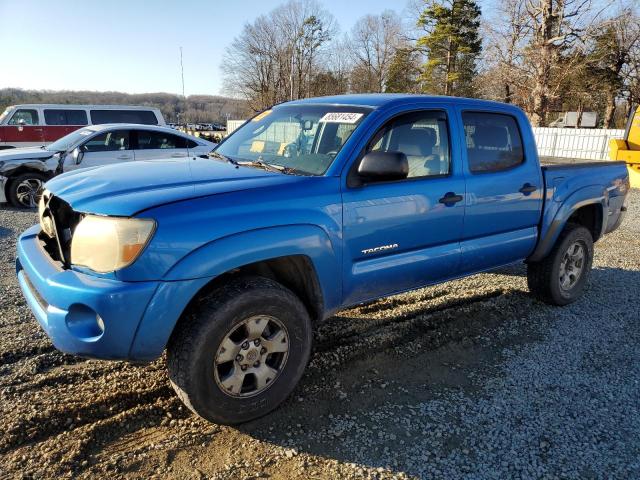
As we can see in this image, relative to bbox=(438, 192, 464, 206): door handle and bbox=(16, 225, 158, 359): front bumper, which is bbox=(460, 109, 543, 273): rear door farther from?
bbox=(16, 225, 158, 359): front bumper

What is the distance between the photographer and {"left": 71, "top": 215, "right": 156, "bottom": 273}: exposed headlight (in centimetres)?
232

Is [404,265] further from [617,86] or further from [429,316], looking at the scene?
[617,86]

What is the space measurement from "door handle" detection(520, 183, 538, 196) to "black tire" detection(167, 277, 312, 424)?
237 centimetres

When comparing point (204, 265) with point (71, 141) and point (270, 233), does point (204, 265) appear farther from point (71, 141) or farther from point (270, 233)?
point (71, 141)

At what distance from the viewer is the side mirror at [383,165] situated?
9.53 ft

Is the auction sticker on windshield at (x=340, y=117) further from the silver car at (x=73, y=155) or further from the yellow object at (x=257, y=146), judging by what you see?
the silver car at (x=73, y=155)

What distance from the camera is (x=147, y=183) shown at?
2.72m

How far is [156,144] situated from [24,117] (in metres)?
8.00

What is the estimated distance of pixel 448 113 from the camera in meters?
3.71

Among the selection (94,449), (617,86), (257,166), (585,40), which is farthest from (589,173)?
(617,86)

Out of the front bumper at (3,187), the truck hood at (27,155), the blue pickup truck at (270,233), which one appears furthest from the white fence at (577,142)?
the blue pickup truck at (270,233)

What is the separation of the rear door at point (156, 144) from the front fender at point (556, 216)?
24.4ft

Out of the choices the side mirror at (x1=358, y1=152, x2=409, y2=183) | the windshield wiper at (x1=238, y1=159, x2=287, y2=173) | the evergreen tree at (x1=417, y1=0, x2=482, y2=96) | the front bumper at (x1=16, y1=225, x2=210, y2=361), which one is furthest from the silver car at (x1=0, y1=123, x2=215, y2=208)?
the evergreen tree at (x1=417, y1=0, x2=482, y2=96)

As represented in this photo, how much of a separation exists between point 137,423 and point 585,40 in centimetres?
2988
